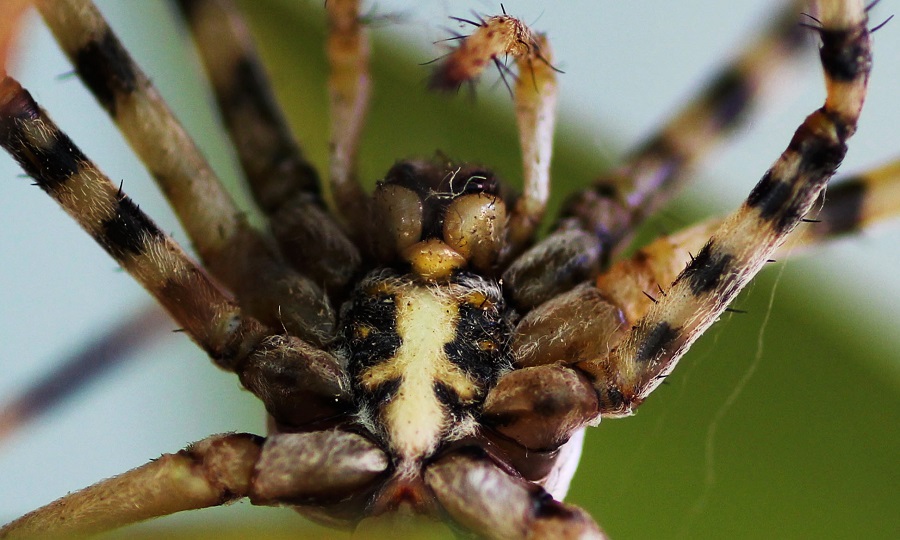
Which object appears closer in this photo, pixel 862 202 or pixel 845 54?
pixel 845 54

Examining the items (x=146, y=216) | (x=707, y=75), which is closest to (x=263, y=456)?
(x=146, y=216)

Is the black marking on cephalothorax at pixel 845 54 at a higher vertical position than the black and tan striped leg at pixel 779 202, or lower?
higher

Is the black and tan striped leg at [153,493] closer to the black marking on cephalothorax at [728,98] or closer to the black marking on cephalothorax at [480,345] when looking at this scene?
the black marking on cephalothorax at [480,345]

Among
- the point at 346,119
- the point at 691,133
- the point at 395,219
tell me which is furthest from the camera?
the point at 691,133

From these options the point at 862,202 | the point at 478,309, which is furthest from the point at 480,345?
the point at 862,202

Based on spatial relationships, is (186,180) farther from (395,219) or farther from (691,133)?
(691,133)

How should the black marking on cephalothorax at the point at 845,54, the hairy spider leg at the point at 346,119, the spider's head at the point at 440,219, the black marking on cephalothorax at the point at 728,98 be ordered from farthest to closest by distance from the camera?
the black marking on cephalothorax at the point at 728,98, the hairy spider leg at the point at 346,119, the spider's head at the point at 440,219, the black marking on cephalothorax at the point at 845,54

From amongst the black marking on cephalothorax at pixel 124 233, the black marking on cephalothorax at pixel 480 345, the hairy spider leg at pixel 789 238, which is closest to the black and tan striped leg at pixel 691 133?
the hairy spider leg at pixel 789 238

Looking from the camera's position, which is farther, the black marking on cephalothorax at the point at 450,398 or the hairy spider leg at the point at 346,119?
the hairy spider leg at the point at 346,119
